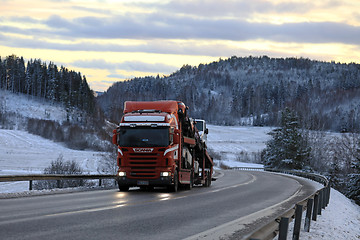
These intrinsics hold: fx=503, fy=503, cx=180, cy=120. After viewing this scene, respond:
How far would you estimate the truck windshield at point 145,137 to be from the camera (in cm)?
2059

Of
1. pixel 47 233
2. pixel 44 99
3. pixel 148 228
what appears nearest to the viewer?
pixel 47 233

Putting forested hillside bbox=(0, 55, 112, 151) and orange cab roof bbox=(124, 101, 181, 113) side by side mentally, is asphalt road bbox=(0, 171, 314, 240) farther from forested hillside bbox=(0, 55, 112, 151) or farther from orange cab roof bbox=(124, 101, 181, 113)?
forested hillside bbox=(0, 55, 112, 151)

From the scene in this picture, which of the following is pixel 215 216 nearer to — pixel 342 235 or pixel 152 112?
pixel 342 235

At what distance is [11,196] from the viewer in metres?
17.6

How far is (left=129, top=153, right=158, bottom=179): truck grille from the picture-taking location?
20656 millimetres

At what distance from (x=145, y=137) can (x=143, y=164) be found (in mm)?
Answer: 1123

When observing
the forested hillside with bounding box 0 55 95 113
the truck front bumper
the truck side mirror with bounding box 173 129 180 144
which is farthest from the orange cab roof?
the forested hillside with bounding box 0 55 95 113

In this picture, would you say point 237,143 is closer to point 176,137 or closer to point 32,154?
point 32,154

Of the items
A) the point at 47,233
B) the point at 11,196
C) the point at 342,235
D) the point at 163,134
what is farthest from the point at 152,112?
the point at 47,233

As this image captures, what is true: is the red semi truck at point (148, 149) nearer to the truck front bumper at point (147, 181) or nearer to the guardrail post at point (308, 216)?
the truck front bumper at point (147, 181)

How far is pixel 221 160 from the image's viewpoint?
368 feet

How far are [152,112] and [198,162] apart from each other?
23.7 ft

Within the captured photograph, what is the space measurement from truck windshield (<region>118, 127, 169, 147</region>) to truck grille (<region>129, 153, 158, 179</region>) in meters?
0.45

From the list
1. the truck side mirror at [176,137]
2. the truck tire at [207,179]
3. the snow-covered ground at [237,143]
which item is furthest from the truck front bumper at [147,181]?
the snow-covered ground at [237,143]
